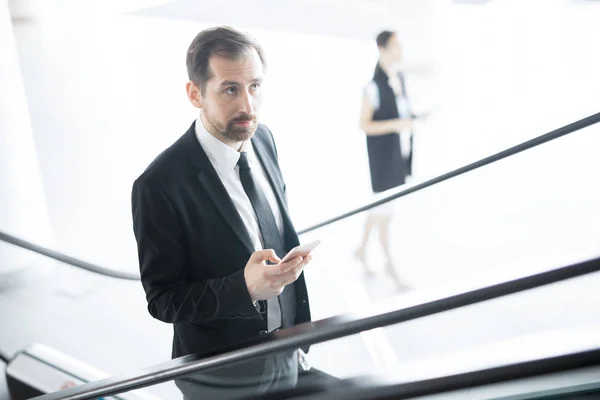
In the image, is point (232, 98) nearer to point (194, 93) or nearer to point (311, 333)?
point (194, 93)

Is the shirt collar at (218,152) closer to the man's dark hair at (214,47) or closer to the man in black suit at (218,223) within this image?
the man in black suit at (218,223)

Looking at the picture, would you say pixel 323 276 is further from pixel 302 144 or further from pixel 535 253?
pixel 302 144

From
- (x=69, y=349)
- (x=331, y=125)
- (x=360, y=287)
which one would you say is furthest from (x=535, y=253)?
(x=331, y=125)

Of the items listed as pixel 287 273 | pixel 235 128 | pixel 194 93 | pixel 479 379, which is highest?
pixel 194 93

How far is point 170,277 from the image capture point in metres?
1.66

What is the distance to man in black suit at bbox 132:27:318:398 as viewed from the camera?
1625 mm

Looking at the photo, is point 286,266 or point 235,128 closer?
point 286,266

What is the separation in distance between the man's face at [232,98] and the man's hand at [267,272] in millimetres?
360

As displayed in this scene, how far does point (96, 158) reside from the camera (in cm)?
682

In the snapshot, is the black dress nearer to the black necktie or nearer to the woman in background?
the woman in background

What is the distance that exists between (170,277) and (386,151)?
2.16 meters

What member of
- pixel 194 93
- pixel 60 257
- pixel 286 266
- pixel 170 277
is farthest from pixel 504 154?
pixel 60 257

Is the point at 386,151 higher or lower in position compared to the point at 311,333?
higher

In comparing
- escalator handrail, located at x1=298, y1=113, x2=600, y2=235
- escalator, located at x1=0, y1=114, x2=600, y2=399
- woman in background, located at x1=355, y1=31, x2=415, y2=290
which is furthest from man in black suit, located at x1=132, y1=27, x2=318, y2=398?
woman in background, located at x1=355, y1=31, x2=415, y2=290
